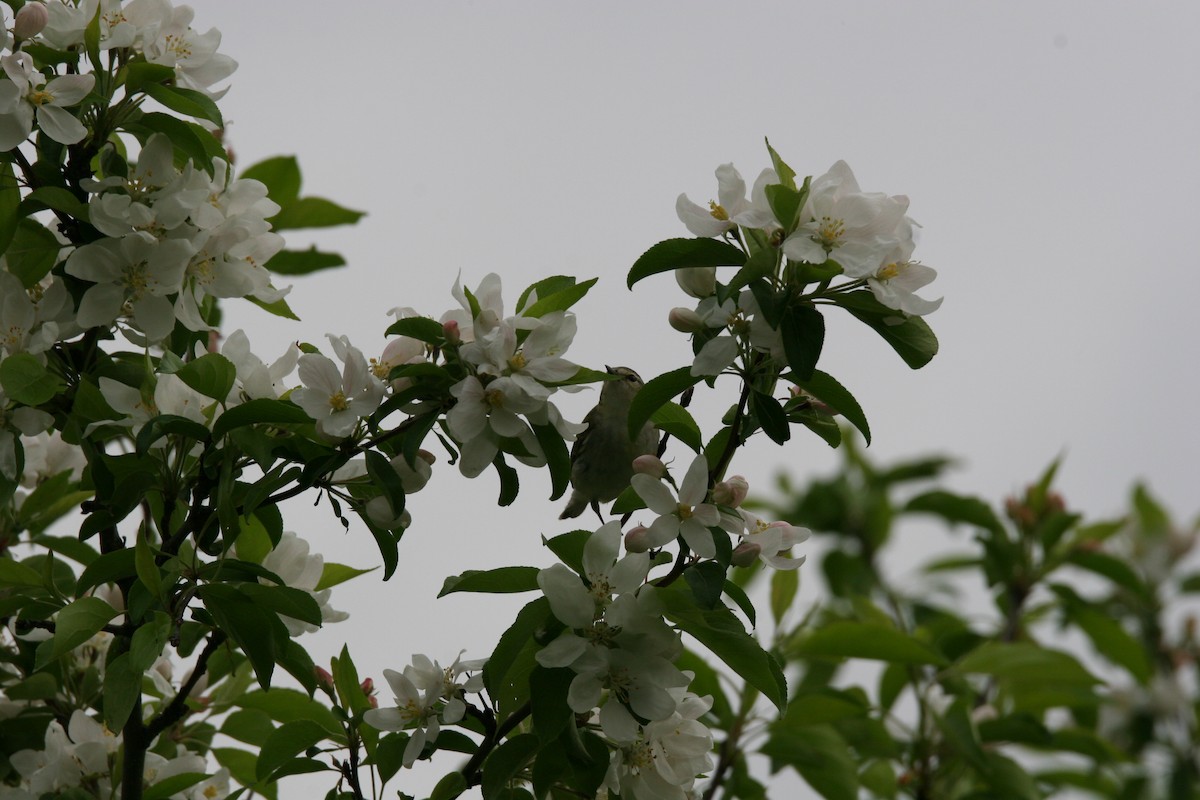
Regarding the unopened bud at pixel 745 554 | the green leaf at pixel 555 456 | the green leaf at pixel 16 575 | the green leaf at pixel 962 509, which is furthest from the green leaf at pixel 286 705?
the green leaf at pixel 962 509

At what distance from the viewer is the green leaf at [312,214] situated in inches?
135

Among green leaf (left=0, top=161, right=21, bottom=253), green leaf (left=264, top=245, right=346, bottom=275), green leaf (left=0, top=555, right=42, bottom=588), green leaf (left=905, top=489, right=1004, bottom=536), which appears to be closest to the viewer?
green leaf (left=0, top=161, right=21, bottom=253)

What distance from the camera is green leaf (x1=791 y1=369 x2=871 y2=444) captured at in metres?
2.07

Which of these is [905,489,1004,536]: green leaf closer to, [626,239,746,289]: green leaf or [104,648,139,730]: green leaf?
[626,239,746,289]: green leaf

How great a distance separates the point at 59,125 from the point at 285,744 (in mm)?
1151

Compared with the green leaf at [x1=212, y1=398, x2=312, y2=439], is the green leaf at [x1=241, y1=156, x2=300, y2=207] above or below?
above

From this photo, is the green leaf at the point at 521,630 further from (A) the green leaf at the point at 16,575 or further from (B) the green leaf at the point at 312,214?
(B) the green leaf at the point at 312,214

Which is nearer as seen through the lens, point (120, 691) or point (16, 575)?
point (120, 691)

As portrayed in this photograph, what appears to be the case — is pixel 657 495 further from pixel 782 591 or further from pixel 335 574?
pixel 782 591

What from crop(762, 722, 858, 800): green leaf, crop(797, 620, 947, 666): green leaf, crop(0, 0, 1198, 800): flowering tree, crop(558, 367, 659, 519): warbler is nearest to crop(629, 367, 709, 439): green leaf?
crop(0, 0, 1198, 800): flowering tree

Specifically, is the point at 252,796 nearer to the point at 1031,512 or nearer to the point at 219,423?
the point at 219,423

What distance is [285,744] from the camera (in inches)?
94.0

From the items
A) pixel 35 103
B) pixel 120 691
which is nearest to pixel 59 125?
pixel 35 103

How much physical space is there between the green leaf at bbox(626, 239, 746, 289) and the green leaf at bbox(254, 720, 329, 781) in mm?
1031
